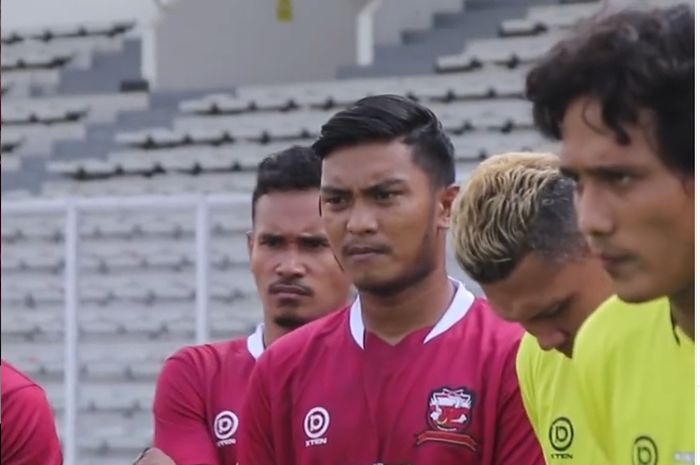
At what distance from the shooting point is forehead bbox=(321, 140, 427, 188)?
317 centimetres

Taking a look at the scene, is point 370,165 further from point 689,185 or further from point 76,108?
point 76,108

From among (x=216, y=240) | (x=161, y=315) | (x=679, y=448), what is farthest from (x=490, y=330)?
(x=161, y=315)

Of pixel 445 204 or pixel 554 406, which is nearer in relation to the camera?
pixel 554 406

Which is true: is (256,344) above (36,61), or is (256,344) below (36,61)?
below

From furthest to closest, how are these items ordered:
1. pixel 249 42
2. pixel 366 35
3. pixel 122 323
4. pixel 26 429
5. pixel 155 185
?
pixel 249 42 → pixel 366 35 → pixel 155 185 → pixel 122 323 → pixel 26 429

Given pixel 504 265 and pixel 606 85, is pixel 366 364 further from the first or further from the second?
pixel 606 85

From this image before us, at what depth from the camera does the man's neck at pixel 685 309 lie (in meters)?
2.14

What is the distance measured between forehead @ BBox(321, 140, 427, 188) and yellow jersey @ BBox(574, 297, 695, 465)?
70 centimetres

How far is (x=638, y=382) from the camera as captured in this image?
238cm

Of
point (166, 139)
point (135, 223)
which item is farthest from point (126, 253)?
point (166, 139)

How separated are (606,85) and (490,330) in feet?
3.84

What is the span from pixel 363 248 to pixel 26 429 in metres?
0.97

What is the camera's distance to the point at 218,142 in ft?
38.9

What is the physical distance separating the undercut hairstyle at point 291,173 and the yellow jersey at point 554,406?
1136 millimetres
